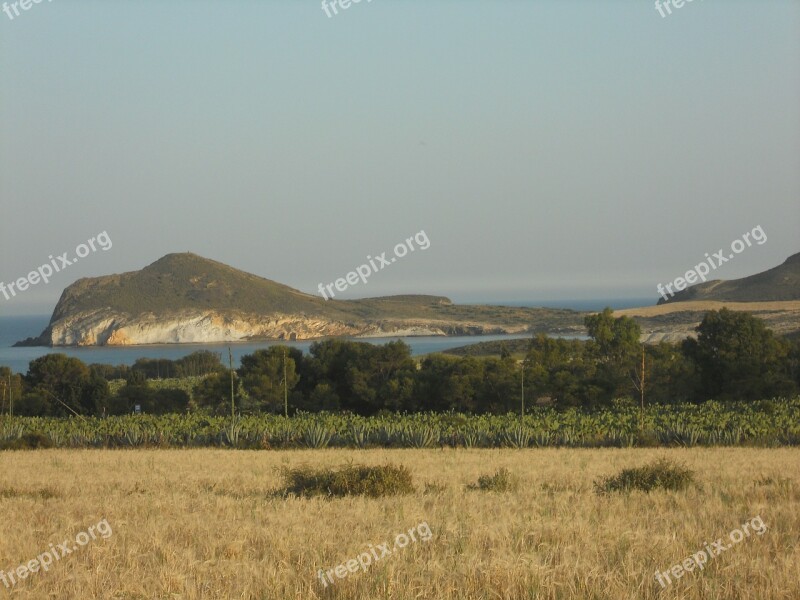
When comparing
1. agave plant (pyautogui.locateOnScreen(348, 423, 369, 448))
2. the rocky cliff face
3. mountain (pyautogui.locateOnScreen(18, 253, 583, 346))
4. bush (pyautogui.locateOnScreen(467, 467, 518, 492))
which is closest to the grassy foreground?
bush (pyautogui.locateOnScreen(467, 467, 518, 492))

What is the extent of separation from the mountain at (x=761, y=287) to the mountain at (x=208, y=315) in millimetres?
27723

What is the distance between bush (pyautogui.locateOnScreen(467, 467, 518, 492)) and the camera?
12.3 meters

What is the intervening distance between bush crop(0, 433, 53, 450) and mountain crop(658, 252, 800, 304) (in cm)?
14022

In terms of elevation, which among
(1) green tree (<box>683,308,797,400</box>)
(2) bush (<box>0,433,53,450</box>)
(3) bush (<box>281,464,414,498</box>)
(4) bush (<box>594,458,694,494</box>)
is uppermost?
(3) bush (<box>281,464,414,498</box>)

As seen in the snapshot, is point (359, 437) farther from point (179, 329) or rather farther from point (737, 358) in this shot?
point (179, 329)

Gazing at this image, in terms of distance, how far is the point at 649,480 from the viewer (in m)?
12.0

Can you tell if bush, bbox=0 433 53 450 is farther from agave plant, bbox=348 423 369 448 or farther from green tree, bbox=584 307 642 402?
green tree, bbox=584 307 642 402

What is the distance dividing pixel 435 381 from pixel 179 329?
12214 centimetres

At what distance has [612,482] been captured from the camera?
40.4ft

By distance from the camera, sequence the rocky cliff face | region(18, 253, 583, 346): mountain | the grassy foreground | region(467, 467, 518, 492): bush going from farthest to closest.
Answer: region(18, 253, 583, 346): mountain → the rocky cliff face → region(467, 467, 518, 492): bush → the grassy foreground

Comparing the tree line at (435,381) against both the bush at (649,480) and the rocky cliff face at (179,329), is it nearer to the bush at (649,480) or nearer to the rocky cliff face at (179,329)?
the bush at (649,480)

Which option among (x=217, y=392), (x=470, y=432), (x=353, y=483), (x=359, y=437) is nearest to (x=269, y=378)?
(x=217, y=392)

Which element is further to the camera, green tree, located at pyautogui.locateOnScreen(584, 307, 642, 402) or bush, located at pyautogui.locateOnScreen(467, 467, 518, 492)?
green tree, located at pyautogui.locateOnScreen(584, 307, 642, 402)

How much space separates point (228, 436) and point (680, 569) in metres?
22.8
